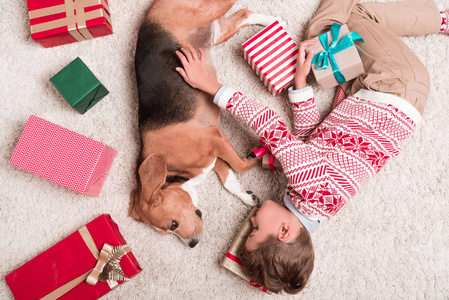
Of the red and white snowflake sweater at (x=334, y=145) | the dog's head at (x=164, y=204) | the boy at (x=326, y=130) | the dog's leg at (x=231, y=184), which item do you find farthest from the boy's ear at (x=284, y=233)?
the dog's head at (x=164, y=204)

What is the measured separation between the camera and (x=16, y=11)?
6.09ft

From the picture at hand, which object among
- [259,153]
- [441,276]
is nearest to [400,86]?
[259,153]

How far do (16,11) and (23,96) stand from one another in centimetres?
50

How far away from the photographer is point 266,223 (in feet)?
5.07

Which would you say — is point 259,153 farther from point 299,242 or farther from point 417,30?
point 417,30

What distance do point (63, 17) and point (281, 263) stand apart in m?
1.66

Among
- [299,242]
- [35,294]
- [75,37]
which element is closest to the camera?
[299,242]

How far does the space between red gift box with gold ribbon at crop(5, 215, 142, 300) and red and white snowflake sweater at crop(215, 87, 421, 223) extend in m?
0.91

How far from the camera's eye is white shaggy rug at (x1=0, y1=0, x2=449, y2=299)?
183 centimetres

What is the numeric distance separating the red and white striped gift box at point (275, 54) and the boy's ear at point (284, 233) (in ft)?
2.40

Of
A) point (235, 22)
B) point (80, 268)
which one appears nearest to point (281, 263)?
point (80, 268)

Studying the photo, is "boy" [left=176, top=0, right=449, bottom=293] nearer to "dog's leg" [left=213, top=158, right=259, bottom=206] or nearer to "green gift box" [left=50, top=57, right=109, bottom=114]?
"dog's leg" [left=213, top=158, right=259, bottom=206]

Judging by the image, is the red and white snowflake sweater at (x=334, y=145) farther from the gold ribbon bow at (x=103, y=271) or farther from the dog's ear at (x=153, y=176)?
the gold ribbon bow at (x=103, y=271)

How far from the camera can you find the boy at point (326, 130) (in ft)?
4.90
